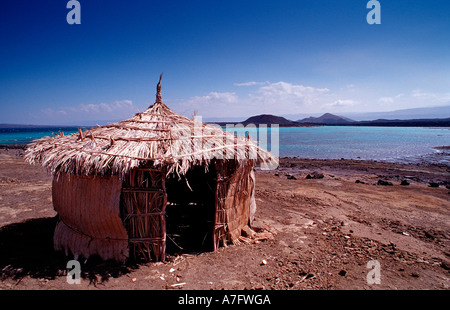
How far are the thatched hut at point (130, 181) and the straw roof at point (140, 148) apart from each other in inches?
0.7

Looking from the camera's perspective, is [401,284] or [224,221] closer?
[401,284]

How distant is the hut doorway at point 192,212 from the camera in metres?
5.79

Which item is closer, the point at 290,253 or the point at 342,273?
the point at 342,273

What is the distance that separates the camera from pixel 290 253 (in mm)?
5348

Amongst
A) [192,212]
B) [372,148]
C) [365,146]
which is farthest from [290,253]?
[365,146]

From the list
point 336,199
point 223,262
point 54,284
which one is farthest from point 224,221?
point 336,199

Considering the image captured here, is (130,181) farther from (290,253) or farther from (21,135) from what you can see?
(21,135)

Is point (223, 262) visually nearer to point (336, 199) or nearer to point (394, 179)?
point (336, 199)

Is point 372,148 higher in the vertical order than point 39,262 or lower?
higher

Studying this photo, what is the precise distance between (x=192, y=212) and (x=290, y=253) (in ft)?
11.2

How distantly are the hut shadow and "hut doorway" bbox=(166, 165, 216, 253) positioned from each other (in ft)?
4.32

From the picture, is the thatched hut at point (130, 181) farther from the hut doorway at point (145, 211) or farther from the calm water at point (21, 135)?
the calm water at point (21, 135)
